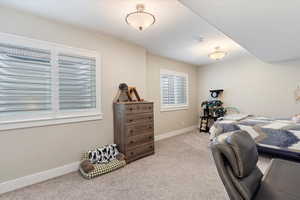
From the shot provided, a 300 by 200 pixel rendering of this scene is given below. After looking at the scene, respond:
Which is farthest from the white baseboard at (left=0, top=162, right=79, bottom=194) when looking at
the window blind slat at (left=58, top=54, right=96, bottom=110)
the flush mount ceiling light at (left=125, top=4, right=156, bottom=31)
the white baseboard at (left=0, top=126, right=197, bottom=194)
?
the flush mount ceiling light at (left=125, top=4, right=156, bottom=31)

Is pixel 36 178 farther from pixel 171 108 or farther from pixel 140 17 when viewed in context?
pixel 171 108

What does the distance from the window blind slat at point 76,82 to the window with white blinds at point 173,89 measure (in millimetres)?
2328

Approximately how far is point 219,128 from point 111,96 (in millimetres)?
2477

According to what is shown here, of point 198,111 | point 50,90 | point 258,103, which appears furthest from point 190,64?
point 50,90

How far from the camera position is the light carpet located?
191 cm

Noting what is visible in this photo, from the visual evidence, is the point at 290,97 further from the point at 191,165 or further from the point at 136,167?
the point at 136,167

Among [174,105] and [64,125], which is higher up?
[174,105]

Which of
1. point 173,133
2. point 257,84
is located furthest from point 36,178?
point 257,84

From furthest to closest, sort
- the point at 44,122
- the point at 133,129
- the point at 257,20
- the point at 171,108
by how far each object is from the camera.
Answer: the point at 171,108, the point at 133,129, the point at 44,122, the point at 257,20

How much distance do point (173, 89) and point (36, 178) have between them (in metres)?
4.11

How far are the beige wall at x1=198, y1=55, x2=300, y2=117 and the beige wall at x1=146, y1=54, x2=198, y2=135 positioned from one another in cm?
72

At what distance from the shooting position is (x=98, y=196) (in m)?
1.91

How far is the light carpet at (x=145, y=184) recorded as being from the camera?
1906mm

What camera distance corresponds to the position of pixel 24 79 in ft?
7.29
